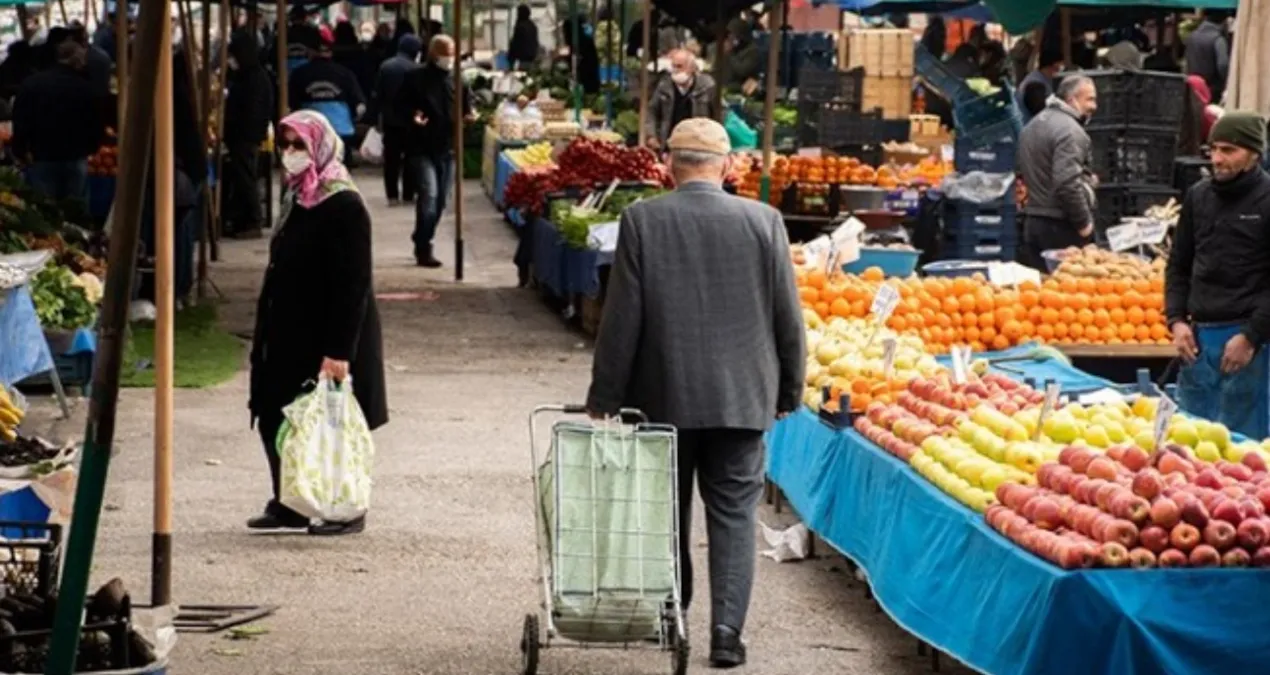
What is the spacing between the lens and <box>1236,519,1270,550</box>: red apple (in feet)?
25.3

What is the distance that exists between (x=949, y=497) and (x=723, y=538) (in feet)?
2.62

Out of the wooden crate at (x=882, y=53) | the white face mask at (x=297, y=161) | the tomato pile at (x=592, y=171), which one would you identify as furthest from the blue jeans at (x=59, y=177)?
the wooden crate at (x=882, y=53)

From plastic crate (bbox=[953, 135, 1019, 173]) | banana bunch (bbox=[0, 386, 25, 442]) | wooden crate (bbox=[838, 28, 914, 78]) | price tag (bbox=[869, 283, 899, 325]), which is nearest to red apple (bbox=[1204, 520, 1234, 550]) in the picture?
price tag (bbox=[869, 283, 899, 325])

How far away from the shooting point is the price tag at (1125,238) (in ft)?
50.2

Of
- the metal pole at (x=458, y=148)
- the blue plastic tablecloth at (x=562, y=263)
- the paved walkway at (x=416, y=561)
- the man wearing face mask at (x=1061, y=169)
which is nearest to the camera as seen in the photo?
the paved walkway at (x=416, y=561)

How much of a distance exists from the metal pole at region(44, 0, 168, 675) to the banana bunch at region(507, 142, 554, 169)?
2027 cm

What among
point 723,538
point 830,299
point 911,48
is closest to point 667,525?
point 723,538

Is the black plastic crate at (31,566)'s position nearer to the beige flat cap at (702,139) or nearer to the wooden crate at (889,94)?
the beige flat cap at (702,139)

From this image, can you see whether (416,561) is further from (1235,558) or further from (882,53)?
(882,53)

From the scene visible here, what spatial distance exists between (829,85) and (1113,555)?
21.3 metres

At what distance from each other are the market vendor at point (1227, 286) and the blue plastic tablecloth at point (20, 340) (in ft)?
19.3

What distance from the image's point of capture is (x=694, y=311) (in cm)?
862

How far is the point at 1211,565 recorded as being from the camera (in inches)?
303

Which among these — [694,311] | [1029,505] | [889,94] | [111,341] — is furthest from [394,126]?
[111,341]
